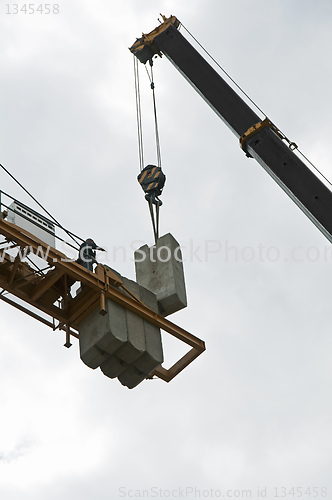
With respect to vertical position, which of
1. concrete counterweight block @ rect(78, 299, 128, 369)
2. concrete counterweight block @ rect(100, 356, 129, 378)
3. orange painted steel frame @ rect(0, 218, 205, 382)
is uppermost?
orange painted steel frame @ rect(0, 218, 205, 382)

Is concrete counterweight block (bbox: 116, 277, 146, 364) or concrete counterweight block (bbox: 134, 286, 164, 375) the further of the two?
concrete counterweight block (bbox: 134, 286, 164, 375)

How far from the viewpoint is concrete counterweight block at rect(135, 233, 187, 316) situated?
17.6 m

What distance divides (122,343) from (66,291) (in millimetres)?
1630

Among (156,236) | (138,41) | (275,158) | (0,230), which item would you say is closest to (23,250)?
(0,230)

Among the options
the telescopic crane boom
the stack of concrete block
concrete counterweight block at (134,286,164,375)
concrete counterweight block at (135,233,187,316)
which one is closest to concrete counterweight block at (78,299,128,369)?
the stack of concrete block

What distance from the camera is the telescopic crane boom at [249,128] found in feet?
55.5

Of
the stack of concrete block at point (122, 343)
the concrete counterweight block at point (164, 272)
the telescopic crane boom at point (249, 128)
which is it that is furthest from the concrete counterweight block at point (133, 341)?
the telescopic crane boom at point (249, 128)

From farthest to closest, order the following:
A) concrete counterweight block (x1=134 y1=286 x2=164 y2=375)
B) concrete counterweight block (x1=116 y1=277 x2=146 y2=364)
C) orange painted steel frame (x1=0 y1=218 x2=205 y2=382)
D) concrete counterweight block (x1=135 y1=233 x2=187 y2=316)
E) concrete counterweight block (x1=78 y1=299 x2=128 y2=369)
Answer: concrete counterweight block (x1=135 y1=233 x2=187 y2=316), concrete counterweight block (x1=134 y1=286 x2=164 y2=375), concrete counterweight block (x1=116 y1=277 x2=146 y2=364), concrete counterweight block (x1=78 y1=299 x2=128 y2=369), orange painted steel frame (x1=0 y1=218 x2=205 y2=382)

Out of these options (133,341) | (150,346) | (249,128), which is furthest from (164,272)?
(249,128)

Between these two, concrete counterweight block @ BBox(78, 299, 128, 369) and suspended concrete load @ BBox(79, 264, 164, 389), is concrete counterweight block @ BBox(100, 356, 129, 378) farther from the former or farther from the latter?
concrete counterweight block @ BBox(78, 299, 128, 369)

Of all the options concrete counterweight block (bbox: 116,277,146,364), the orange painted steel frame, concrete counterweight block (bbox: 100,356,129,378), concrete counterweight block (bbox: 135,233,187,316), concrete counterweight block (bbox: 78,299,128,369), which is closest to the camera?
the orange painted steel frame

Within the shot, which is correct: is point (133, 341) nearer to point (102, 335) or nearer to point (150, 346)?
point (150, 346)

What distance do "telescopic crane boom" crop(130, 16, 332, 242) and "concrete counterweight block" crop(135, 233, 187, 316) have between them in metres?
2.84

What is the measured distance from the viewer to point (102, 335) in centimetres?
1620
